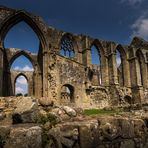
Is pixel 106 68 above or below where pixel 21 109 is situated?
above

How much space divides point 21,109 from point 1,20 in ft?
39.5

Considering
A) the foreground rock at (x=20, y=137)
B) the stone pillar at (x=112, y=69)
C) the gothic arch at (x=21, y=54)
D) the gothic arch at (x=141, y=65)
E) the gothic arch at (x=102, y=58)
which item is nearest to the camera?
the foreground rock at (x=20, y=137)

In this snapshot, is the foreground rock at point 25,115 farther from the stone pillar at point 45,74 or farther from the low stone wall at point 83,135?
the stone pillar at point 45,74

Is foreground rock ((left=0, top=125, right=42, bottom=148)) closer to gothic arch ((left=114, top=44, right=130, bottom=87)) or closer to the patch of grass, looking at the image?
the patch of grass

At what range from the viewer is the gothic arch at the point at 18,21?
15344mm

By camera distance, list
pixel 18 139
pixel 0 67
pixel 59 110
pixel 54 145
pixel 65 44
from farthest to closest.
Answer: pixel 65 44
pixel 0 67
pixel 59 110
pixel 54 145
pixel 18 139

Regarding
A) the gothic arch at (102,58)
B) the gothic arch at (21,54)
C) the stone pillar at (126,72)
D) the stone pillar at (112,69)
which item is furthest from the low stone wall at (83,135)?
the gothic arch at (21,54)

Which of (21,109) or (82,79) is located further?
(82,79)

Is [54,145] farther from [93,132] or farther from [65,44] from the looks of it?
[65,44]

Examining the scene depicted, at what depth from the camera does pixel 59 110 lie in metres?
5.62

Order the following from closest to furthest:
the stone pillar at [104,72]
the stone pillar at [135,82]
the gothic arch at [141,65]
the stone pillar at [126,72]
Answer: the stone pillar at [104,72] < the stone pillar at [135,82] < the stone pillar at [126,72] < the gothic arch at [141,65]

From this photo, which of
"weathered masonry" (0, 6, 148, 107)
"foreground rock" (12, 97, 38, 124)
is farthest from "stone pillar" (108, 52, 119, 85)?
"foreground rock" (12, 97, 38, 124)

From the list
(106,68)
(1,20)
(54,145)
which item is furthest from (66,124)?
(106,68)

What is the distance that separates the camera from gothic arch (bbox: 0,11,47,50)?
604 inches
